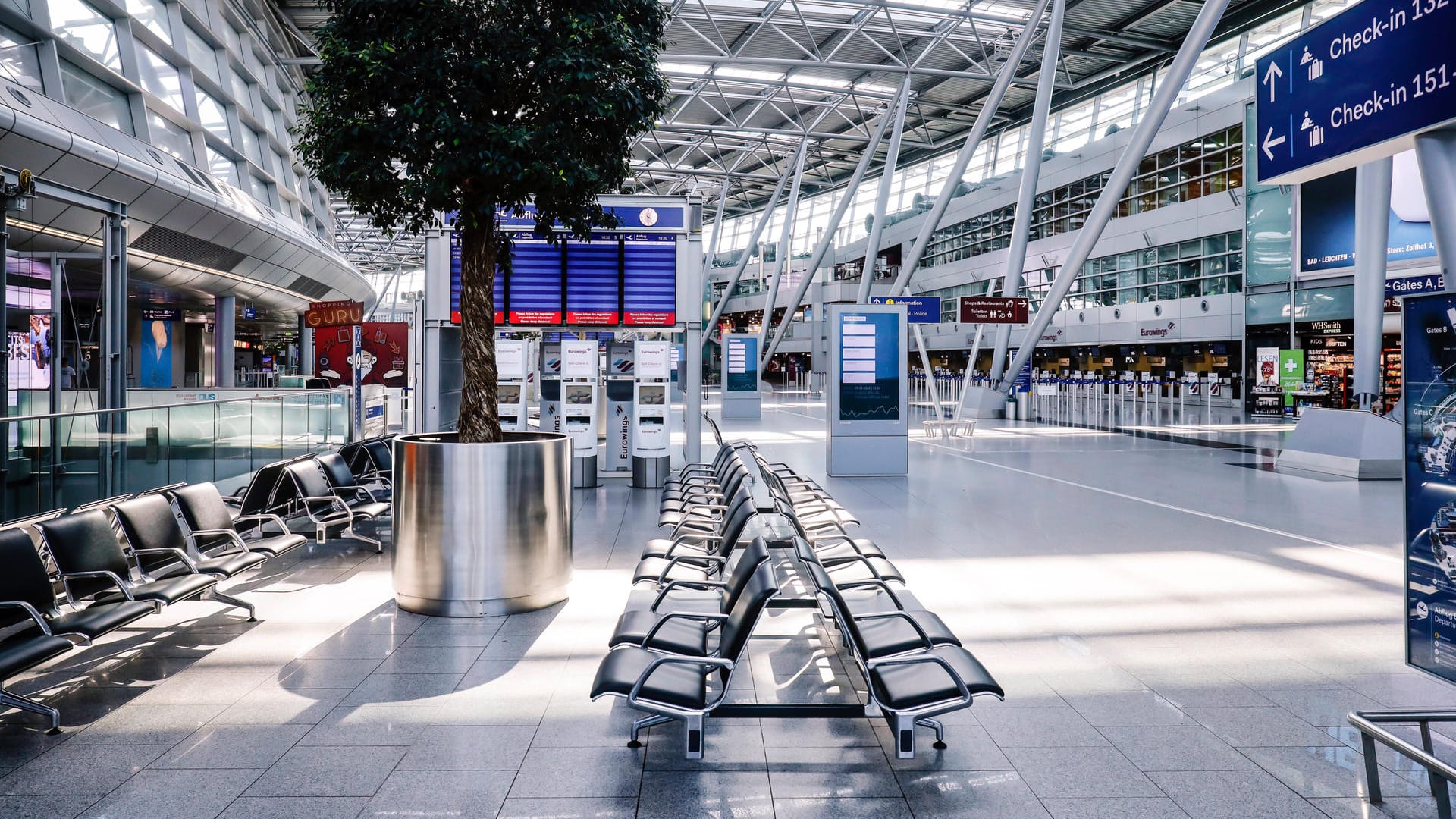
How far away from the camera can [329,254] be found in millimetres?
26188

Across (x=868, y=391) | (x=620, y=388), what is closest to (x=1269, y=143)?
(x=868, y=391)

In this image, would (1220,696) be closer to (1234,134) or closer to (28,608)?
(28,608)

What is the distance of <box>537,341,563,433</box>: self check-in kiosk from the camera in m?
12.5

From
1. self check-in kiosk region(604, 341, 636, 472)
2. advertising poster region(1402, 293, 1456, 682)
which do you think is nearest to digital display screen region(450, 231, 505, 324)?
self check-in kiosk region(604, 341, 636, 472)

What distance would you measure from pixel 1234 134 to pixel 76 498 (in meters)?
30.6

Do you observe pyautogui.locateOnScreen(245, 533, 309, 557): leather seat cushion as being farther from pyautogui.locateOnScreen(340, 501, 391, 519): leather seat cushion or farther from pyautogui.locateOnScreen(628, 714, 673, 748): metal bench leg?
pyautogui.locateOnScreen(628, 714, 673, 748): metal bench leg

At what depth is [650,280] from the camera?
11.9m

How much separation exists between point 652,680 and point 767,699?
34.6 inches

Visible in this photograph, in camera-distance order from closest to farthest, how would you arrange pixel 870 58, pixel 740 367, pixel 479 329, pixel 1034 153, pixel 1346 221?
pixel 479 329 → pixel 1346 221 → pixel 1034 153 → pixel 740 367 → pixel 870 58

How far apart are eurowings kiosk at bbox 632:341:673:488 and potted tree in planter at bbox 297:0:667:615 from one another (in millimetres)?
6007

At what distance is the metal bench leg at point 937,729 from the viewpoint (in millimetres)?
3547

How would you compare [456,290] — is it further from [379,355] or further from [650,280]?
[379,355]

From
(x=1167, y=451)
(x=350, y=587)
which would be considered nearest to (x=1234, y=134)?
(x=1167, y=451)

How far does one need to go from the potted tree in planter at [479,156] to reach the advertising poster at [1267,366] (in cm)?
2489
